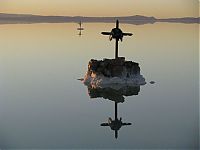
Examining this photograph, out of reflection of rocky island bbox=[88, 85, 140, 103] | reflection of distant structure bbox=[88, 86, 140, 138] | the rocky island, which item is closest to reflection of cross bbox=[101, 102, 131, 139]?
reflection of distant structure bbox=[88, 86, 140, 138]

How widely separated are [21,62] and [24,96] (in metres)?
1.91

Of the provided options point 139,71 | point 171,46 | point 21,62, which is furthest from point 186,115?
point 171,46

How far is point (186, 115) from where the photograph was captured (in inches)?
149

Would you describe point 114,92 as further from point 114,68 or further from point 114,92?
point 114,68

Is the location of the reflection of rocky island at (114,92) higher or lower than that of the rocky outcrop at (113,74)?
lower

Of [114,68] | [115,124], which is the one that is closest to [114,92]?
[114,68]

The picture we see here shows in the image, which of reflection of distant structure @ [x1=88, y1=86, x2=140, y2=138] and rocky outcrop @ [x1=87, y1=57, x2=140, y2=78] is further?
rocky outcrop @ [x1=87, y1=57, x2=140, y2=78]

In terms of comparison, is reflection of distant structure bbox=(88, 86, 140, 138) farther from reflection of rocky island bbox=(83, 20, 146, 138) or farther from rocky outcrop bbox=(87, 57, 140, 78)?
rocky outcrop bbox=(87, 57, 140, 78)

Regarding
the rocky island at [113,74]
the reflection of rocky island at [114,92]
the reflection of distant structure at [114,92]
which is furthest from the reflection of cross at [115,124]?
the rocky island at [113,74]

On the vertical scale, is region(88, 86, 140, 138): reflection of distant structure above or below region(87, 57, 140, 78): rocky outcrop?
below

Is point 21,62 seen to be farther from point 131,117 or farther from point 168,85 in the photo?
point 131,117

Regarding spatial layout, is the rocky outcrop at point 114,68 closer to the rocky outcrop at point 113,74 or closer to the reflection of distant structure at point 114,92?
the rocky outcrop at point 113,74

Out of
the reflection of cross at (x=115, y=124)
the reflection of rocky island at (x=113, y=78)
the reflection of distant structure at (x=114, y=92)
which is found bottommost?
the reflection of cross at (x=115, y=124)

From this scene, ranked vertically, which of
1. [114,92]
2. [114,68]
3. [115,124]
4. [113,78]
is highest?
[114,68]
